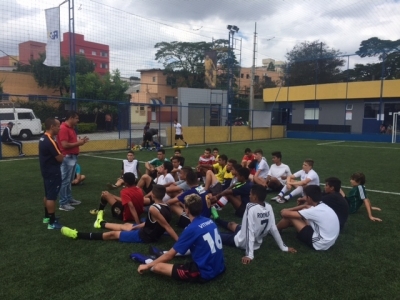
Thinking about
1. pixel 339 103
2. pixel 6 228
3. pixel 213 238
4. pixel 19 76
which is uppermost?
pixel 19 76

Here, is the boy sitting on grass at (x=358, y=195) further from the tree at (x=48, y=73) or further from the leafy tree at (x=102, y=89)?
the tree at (x=48, y=73)

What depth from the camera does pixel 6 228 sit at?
5.54 m

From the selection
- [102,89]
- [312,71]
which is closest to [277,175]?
[102,89]

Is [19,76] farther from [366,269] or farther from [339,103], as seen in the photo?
[366,269]

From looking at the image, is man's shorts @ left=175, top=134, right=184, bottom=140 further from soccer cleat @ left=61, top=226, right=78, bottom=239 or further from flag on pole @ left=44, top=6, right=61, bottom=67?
soccer cleat @ left=61, top=226, right=78, bottom=239

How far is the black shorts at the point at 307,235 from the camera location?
4.77 metres

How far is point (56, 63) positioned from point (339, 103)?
Result: 1027 inches

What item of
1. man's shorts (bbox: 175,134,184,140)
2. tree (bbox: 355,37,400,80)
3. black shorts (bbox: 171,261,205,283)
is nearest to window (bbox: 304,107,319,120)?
tree (bbox: 355,37,400,80)

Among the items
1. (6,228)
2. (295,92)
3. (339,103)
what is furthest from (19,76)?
(6,228)

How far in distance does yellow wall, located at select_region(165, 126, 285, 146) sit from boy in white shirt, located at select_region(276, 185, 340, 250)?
51.6ft

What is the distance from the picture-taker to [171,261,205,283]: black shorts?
143 inches

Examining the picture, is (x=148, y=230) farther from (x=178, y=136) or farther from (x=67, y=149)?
(x=178, y=136)

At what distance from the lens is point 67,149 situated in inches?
252

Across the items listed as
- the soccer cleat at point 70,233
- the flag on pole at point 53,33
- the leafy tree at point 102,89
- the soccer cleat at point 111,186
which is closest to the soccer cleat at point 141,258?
the soccer cleat at point 70,233
